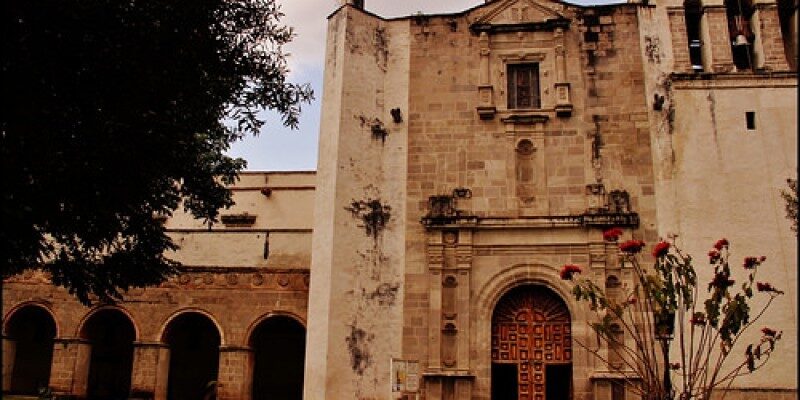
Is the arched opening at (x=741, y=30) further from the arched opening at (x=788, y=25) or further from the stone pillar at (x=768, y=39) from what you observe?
the arched opening at (x=788, y=25)

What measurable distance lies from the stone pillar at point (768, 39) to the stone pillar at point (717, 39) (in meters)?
0.61

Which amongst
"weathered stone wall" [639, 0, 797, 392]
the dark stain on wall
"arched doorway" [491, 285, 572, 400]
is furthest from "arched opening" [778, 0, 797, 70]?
the dark stain on wall

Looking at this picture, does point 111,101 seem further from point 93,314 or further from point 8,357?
point 8,357

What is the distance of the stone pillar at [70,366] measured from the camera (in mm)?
17734

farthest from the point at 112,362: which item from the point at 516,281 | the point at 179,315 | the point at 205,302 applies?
the point at 516,281

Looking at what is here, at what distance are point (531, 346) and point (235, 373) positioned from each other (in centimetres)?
699

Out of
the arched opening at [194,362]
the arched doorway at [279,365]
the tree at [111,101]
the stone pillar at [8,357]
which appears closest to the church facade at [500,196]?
the stone pillar at [8,357]

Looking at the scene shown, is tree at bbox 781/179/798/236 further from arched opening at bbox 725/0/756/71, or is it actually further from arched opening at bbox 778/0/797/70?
arched opening at bbox 778/0/797/70

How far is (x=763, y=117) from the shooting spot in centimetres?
1555

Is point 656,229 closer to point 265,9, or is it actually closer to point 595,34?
point 595,34

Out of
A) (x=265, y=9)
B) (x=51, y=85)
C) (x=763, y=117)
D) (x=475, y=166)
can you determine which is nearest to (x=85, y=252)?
(x=51, y=85)

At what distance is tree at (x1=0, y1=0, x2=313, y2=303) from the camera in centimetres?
724

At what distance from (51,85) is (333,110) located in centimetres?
943

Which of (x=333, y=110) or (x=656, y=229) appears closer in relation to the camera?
(x=656, y=229)
